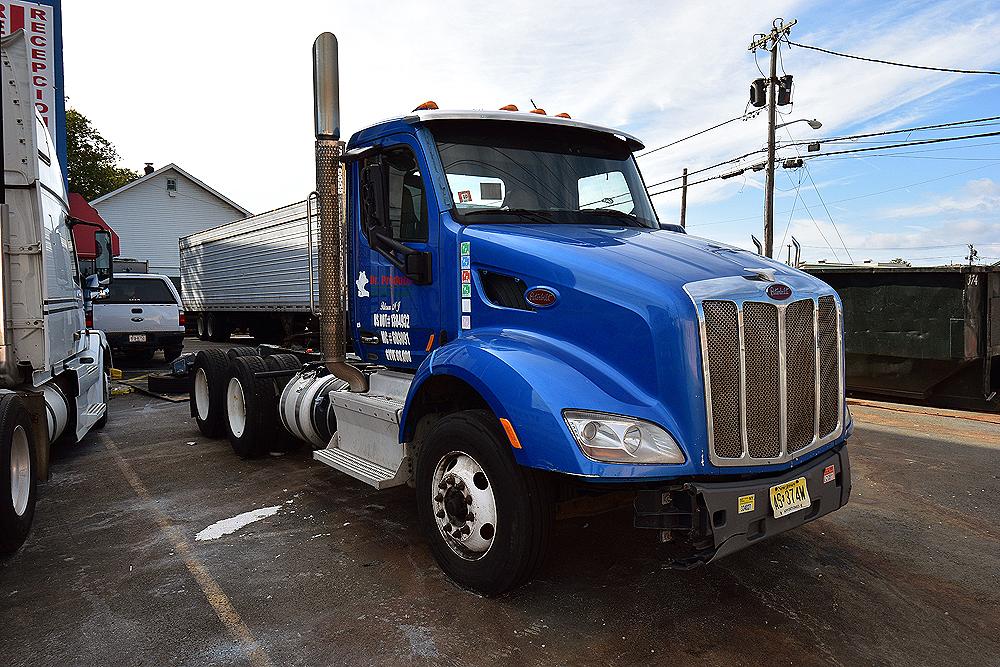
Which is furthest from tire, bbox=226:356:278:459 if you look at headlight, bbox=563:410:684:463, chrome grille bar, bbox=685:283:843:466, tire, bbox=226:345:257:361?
chrome grille bar, bbox=685:283:843:466

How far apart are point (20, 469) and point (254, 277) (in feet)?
55.8

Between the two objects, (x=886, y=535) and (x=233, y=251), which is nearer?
(x=886, y=535)

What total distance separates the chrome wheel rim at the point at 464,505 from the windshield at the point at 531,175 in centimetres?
149

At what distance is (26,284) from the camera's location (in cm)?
477

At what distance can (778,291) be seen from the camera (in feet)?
11.6

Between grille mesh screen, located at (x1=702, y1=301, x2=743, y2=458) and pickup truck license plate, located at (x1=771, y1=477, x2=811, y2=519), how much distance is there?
0.90 feet

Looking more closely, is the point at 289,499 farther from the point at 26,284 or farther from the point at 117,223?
the point at 117,223

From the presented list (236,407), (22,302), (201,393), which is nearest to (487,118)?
(22,302)

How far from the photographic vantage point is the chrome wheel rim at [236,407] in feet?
23.6

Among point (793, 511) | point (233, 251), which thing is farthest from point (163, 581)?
point (233, 251)

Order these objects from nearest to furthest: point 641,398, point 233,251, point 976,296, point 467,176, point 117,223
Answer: point 641,398 → point 467,176 → point 976,296 → point 233,251 → point 117,223

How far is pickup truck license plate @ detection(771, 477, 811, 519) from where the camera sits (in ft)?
11.2

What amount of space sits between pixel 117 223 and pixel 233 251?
17.5 m

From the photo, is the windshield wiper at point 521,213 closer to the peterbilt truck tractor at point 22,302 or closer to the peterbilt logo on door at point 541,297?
the peterbilt logo on door at point 541,297
